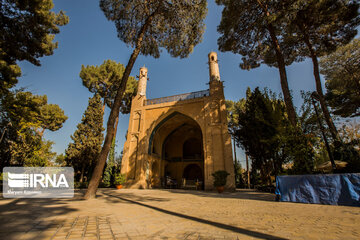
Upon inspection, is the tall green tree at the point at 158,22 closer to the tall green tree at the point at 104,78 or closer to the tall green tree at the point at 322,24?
the tall green tree at the point at 322,24

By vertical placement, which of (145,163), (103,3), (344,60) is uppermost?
(344,60)

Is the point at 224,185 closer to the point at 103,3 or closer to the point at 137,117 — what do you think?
the point at 137,117

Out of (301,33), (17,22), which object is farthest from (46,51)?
(301,33)

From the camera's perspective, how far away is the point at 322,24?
11094mm

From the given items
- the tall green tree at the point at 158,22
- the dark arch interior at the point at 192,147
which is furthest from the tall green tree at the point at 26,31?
the dark arch interior at the point at 192,147

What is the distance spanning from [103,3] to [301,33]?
45.1ft

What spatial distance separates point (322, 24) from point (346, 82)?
974cm

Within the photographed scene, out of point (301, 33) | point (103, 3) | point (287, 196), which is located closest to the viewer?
point (287, 196)

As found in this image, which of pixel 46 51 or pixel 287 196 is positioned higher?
pixel 46 51

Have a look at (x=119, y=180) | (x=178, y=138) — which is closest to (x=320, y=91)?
(x=178, y=138)

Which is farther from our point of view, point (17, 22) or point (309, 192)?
point (17, 22)

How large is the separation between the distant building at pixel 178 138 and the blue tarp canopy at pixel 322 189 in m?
6.15

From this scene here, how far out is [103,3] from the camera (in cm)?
934

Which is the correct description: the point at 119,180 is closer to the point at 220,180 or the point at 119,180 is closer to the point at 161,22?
the point at 220,180
